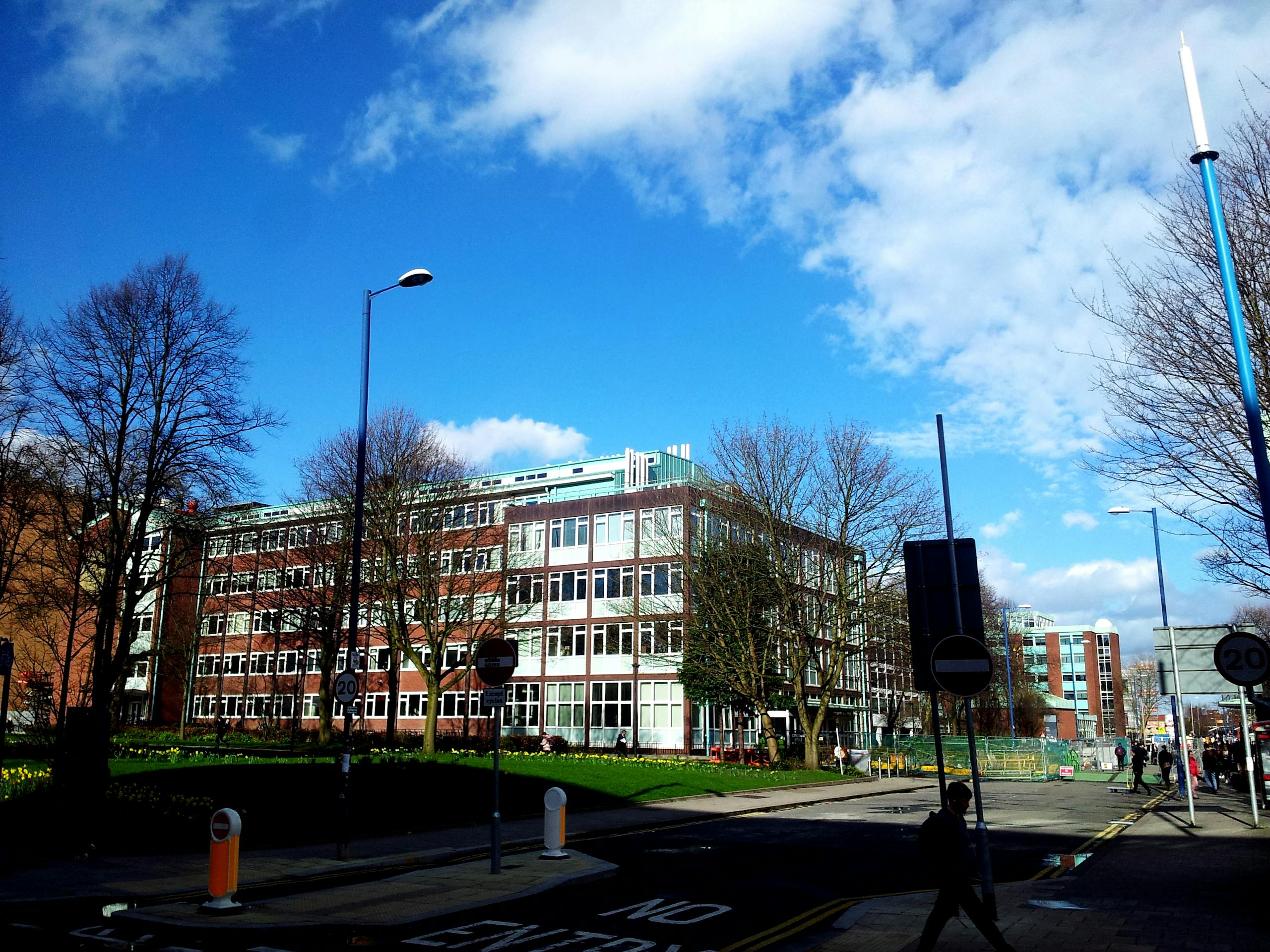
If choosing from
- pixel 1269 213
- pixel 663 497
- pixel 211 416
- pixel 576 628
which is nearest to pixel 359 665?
pixel 211 416

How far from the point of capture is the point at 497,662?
13.6 m

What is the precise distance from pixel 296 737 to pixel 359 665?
31.4 metres

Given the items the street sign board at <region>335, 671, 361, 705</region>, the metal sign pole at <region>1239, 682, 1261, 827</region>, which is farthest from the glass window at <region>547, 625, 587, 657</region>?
the street sign board at <region>335, 671, 361, 705</region>

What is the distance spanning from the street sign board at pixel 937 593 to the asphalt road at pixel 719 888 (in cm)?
326

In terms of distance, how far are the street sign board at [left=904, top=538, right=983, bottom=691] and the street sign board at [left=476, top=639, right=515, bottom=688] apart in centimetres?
548

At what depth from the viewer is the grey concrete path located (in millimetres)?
11398

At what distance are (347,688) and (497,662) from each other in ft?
11.8

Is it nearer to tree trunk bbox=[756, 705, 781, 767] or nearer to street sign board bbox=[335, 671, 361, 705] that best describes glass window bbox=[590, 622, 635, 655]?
tree trunk bbox=[756, 705, 781, 767]

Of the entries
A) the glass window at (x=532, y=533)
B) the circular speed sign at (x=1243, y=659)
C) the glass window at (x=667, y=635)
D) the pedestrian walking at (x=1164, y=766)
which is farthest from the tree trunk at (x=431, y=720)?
the circular speed sign at (x=1243, y=659)

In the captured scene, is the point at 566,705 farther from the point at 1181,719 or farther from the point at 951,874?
the point at 951,874

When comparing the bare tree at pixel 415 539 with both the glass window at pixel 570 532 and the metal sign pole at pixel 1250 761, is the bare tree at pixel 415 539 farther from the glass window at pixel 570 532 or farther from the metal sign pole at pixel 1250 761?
the metal sign pole at pixel 1250 761

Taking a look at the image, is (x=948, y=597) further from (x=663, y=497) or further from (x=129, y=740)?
(x=663, y=497)

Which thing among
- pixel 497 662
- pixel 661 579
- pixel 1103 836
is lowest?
pixel 1103 836

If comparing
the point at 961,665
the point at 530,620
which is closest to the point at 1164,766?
the point at 530,620
